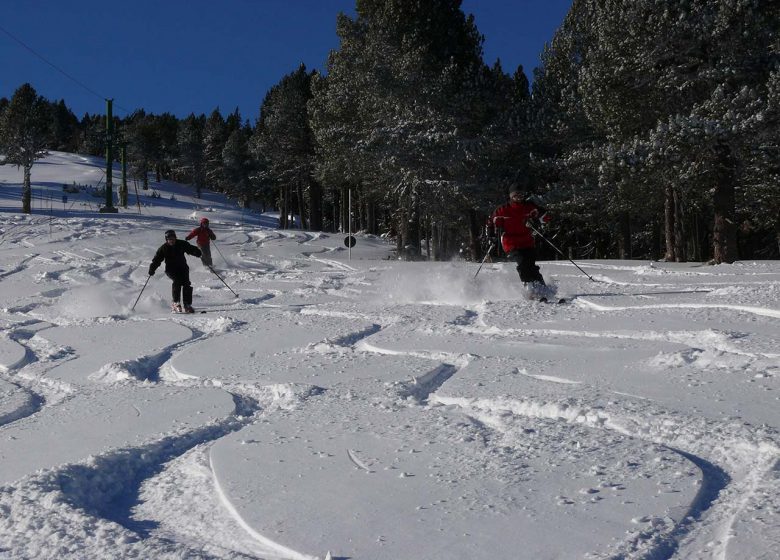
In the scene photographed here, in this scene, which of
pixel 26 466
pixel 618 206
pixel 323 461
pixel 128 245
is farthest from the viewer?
pixel 128 245

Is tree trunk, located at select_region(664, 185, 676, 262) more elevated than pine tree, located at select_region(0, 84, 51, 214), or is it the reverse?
pine tree, located at select_region(0, 84, 51, 214)

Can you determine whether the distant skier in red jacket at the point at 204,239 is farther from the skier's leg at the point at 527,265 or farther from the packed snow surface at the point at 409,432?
the skier's leg at the point at 527,265

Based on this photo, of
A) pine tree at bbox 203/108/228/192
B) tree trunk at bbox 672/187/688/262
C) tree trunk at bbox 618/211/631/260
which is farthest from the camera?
pine tree at bbox 203/108/228/192

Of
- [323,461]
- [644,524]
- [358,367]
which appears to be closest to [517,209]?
[358,367]

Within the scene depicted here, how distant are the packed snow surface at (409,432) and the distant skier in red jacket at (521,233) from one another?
2.25 ft

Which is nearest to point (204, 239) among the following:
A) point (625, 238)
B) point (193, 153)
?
point (625, 238)

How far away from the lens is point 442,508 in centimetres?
321

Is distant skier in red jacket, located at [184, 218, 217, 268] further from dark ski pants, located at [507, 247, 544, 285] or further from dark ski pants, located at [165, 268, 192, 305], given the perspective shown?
dark ski pants, located at [507, 247, 544, 285]

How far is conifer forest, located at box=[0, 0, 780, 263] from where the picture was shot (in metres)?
15.2

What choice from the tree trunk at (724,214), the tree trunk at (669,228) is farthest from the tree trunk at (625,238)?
the tree trunk at (724,214)

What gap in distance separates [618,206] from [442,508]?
740 inches

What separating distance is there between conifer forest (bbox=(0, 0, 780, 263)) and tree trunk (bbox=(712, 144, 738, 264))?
0.11 ft

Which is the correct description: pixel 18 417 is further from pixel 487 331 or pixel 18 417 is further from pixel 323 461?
pixel 487 331

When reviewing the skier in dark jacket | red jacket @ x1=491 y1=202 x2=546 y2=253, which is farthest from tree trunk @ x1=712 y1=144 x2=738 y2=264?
the skier in dark jacket
